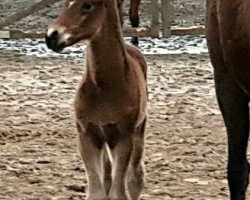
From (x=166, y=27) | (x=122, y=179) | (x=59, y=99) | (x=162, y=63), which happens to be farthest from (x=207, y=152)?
(x=166, y=27)

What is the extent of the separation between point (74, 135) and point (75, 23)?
2.21 metres

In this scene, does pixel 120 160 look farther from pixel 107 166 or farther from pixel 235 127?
pixel 235 127

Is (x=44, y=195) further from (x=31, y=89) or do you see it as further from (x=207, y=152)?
(x=31, y=89)

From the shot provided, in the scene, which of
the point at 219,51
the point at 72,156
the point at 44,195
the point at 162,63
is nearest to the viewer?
the point at 219,51

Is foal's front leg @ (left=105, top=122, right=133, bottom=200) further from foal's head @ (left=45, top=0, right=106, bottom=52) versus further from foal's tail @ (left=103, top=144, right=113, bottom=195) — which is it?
foal's head @ (left=45, top=0, right=106, bottom=52)

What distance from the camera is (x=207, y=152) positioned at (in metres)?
4.89

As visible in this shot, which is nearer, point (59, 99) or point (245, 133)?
point (245, 133)

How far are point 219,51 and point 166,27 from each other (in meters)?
6.20

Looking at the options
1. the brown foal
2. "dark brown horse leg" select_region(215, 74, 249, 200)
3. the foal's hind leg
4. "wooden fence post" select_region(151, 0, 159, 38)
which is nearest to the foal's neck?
the brown foal

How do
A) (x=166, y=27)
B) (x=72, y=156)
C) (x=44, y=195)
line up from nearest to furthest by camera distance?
(x=44, y=195)
(x=72, y=156)
(x=166, y=27)

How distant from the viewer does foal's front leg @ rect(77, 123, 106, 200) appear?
3.47 metres

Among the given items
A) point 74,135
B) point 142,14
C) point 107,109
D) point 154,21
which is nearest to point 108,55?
point 107,109

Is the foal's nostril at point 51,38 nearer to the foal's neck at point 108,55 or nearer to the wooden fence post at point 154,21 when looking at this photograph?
the foal's neck at point 108,55

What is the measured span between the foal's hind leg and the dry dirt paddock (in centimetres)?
34
